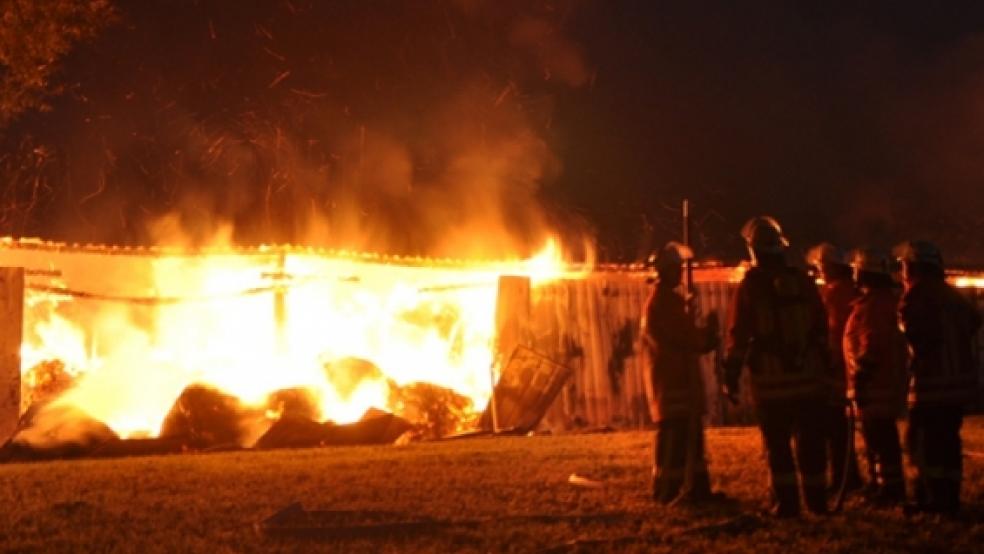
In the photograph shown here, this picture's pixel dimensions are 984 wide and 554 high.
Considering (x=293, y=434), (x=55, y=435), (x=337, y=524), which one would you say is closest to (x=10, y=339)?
(x=55, y=435)

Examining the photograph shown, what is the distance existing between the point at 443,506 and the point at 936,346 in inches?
152

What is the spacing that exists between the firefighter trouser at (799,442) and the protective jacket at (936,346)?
0.81 m

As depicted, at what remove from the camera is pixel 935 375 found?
8.44 meters

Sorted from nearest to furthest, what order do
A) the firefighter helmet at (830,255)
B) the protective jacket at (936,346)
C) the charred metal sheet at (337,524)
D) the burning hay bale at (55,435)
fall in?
the charred metal sheet at (337,524)
the protective jacket at (936,346)
the firefighter helmet at (830,255)
the burning hay bale at (55,435)

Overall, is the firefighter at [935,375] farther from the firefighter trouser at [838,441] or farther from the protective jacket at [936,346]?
the firefighter trouser at [838,441]

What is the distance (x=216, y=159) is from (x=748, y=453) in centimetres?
1778

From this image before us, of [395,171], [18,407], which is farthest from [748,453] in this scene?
[395,171]

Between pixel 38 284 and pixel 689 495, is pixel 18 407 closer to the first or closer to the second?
pixel 38 284

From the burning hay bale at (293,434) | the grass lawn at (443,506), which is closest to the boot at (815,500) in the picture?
the grass lawn at (443,506)

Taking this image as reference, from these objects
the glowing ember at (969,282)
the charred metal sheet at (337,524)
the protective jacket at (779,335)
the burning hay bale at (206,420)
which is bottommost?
the charred metal sheet at (337,524)

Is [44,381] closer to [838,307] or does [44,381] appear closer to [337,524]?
[337,524]

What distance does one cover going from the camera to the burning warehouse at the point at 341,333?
1722cm

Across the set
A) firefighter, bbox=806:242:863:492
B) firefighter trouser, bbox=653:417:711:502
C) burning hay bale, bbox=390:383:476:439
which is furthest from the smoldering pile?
firefighter, bbox=806:242:863:492

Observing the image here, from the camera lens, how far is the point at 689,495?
29.4 ft
